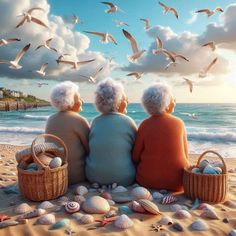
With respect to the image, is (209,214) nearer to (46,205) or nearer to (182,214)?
(182,214)

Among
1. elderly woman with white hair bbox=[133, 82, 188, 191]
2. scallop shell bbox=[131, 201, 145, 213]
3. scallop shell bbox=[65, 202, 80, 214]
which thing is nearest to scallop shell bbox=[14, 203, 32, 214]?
scallop shell bbox=[65, 202, 80, 214]

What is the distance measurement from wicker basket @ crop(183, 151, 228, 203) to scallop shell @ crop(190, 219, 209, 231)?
0.70m

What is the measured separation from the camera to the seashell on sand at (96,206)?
3842 millimetres

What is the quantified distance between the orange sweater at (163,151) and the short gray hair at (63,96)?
3.54 feet

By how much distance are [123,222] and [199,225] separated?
746 millimetres

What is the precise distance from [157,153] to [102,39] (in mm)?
5133

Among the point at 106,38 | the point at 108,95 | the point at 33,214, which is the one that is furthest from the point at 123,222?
the point at 106,38

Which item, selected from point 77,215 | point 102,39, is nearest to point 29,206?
point 77,215

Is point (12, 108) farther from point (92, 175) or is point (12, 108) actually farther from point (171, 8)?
point (92, 175)

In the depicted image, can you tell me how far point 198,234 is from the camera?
344 centimetres

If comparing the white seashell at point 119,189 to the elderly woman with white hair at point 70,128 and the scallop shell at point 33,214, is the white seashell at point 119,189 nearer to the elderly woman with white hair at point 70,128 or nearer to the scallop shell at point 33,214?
the elderly woman with white hair at point 70,128

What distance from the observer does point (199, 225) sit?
3.55 metres

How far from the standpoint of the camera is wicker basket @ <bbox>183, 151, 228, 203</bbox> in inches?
166

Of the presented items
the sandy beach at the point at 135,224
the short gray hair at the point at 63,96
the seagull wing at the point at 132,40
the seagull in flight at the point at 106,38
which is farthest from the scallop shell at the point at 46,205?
the seagull in flight at the point at 106,38
